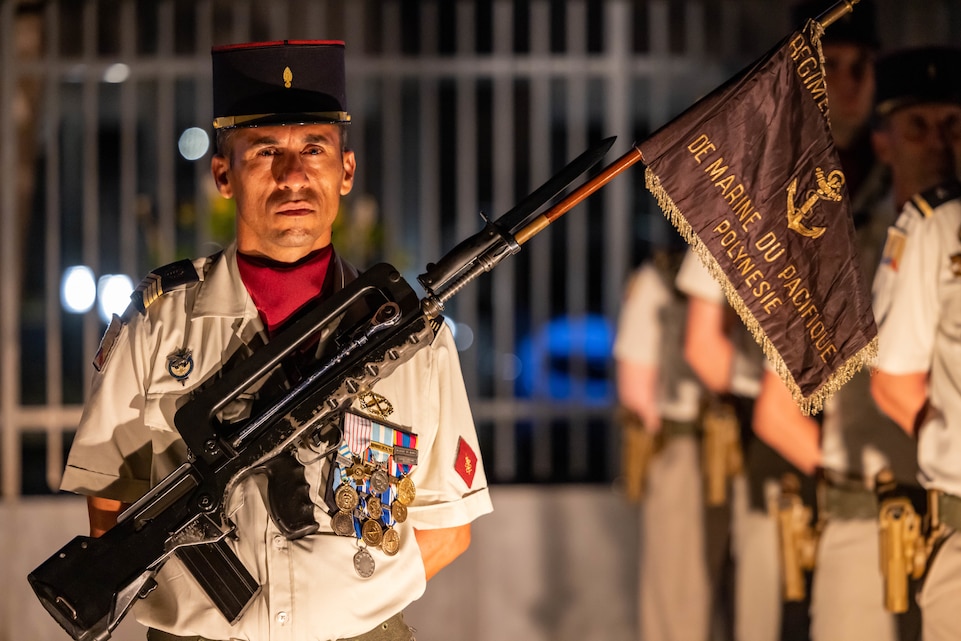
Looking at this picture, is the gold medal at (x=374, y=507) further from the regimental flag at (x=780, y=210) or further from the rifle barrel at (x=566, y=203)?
the regimental flag at (x=780, y=210)

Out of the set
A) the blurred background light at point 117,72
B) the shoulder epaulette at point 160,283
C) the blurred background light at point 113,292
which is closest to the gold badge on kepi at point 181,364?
the shoulder epaulette at point 160,283

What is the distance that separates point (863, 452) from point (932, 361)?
52 cm

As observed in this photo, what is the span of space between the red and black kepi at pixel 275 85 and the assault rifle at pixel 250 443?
371 mm

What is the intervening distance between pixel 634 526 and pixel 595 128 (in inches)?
72.9

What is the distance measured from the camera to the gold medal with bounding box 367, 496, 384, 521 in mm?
2334

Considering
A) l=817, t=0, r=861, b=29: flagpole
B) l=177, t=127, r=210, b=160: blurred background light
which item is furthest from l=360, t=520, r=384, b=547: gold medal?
l=177, t=127, r=210, b=160: blurred background light

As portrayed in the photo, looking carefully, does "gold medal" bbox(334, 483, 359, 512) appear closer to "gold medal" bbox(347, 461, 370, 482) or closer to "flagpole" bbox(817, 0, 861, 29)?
"gold medal" bbox(347, 461, 370, 482)

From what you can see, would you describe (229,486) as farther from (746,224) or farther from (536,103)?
(536,103)

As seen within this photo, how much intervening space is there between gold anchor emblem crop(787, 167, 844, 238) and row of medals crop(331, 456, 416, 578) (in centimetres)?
98

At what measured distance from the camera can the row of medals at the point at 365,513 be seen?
7.59ft

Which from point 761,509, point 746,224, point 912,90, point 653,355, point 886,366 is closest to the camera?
A: point 746,224

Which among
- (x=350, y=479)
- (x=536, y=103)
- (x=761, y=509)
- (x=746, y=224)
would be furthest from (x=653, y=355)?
(x=350, y=479)

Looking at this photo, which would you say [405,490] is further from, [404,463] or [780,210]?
[780,210]

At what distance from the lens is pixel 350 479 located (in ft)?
7.70
